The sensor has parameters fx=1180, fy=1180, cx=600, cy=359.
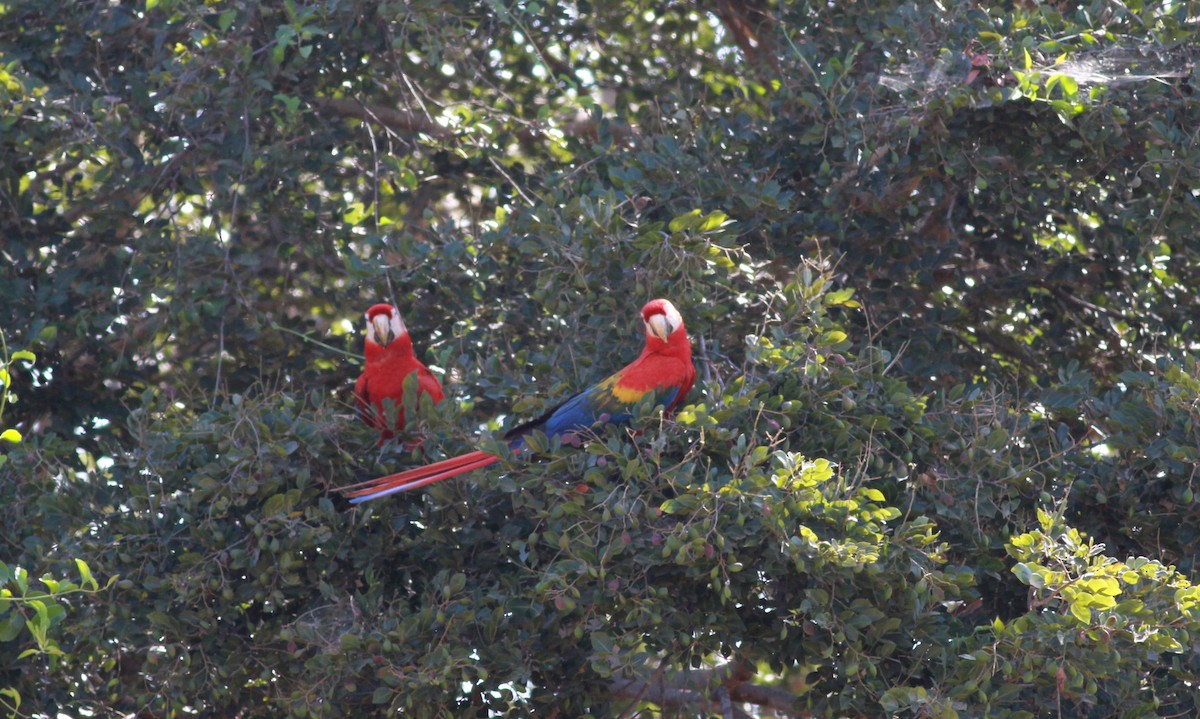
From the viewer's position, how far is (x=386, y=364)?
444cm

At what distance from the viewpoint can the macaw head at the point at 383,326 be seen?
4.38 metres

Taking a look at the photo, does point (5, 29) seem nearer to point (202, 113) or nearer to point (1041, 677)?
point (202, 113)

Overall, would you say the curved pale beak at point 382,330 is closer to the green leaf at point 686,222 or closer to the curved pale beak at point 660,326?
the curved pale beak at point 660,326

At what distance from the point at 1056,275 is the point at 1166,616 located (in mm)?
2004

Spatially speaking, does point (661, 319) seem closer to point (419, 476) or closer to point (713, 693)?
point (419, 476)

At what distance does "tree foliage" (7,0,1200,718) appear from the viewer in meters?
2.88

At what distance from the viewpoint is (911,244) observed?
4.24 m

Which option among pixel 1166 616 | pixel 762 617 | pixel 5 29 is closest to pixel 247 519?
pixel 762 617

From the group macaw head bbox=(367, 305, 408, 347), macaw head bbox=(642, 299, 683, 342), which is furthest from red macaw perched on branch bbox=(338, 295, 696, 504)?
macaw head bbox=(367, 305, 408, 347)

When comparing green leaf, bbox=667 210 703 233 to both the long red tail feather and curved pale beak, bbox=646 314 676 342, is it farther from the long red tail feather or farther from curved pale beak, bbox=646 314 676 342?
the long red tail feather

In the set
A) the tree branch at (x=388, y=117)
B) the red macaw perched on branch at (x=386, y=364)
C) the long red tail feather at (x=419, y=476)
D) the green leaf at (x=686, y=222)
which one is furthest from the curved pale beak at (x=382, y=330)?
the green leaf at (x=686, y=222)

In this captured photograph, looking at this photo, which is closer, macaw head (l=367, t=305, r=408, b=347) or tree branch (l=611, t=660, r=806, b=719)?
tree branch (l=611, t=660, r=806, b=719)

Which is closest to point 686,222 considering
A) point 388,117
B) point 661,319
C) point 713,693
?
point 661,319

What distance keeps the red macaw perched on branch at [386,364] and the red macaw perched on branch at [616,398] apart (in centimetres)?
91
